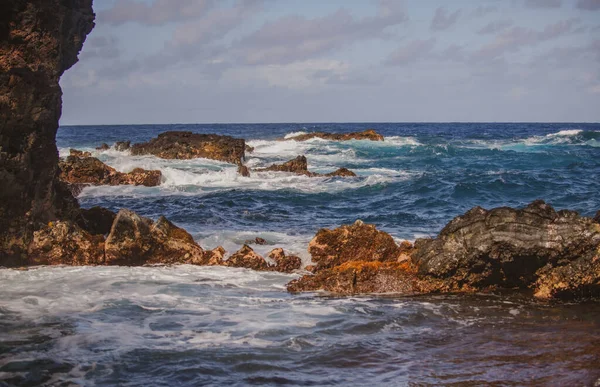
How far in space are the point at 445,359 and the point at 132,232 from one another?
6294 millimetres

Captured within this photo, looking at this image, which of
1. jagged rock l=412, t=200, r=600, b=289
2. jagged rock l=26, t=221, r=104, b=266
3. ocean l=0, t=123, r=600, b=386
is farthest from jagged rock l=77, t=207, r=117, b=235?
jagged rock l=412, t=200, r=600, b=289

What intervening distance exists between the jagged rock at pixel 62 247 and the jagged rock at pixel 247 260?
2.21 meters

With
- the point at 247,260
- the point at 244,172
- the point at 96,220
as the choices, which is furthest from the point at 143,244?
the point at 244,172

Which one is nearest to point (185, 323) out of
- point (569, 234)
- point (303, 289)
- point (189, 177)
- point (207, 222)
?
point (303, 289)

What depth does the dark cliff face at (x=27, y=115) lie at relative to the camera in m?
9.60

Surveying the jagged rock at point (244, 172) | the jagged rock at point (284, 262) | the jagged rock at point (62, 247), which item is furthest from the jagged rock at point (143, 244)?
the jagged rock at point (244, 172)

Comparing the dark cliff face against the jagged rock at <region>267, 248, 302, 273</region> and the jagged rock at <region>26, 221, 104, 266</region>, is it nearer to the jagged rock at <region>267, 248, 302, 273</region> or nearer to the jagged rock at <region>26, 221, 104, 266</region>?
the jagged rock at <region>26, 221, 104, 266</region>

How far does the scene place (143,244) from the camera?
414 inches

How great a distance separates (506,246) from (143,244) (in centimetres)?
596

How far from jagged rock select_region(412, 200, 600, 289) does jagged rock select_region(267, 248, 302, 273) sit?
7.82ft

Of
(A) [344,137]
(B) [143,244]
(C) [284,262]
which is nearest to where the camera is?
(C) [284,262]

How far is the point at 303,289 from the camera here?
29.1 feet

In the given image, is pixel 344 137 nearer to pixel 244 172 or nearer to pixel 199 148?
pixel 199 148

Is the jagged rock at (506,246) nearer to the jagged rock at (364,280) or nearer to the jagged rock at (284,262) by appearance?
the jagged rock at (364,280)
